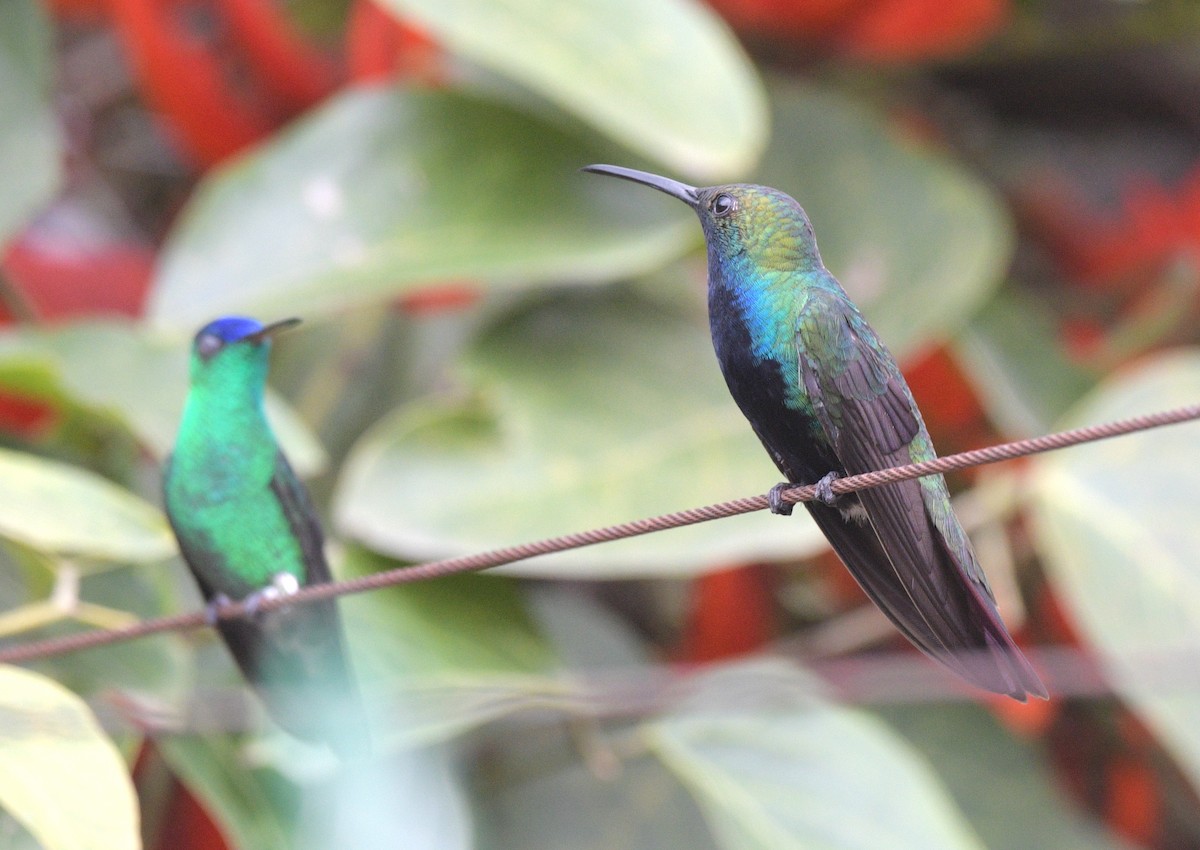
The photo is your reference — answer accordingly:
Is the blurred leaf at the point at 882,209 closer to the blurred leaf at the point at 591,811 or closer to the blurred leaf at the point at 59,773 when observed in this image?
the blurred leaf at the point at 591,811

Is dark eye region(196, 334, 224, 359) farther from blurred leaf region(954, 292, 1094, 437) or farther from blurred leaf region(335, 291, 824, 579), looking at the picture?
blurred leaf region(954, 292, 1094, 437)

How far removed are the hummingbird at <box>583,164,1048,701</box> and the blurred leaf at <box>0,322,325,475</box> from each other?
574 mm

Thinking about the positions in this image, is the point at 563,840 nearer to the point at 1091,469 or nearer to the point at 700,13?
the point at 1091,469

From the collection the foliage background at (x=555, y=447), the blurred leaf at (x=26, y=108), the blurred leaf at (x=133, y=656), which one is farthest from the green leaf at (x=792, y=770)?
the blurred leaf at (x=26, y=108)

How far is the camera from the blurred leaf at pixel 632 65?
1.35m

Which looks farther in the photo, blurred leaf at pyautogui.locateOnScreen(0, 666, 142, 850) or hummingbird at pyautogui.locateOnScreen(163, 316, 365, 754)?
hummingbird at pyautogui.locateOnScreen(163, 316, 365, 754)

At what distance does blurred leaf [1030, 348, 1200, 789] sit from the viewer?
1286 mm

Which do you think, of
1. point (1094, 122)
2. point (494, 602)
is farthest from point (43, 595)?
point (1094, 122)

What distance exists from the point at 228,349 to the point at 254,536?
149mm

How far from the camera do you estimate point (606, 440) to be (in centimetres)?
146

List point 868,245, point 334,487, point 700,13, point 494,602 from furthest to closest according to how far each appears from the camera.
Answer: point 868,245 → point 334,487 → point 700,13 → point 494,602

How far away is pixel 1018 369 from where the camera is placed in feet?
5.94

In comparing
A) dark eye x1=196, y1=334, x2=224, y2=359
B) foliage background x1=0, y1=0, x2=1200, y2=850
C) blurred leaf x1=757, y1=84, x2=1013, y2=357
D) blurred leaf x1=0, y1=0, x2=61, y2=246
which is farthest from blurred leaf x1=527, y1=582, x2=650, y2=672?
dark eye x1=196, y1=334, x2=224, y2=359

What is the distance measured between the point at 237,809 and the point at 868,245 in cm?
110
